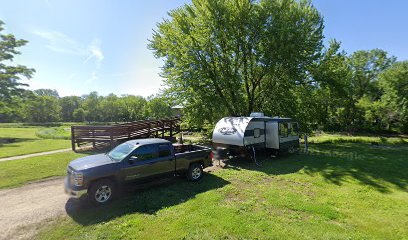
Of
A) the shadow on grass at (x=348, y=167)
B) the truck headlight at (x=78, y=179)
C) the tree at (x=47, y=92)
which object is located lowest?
the shadow on grass at (x=348, y=167)

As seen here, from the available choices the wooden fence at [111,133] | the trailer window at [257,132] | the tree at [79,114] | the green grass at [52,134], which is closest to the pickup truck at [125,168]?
the trailer window at [257,132]

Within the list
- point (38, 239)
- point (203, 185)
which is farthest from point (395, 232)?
point (38, 239)

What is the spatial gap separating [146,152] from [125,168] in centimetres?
103

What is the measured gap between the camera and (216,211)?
6398 mm

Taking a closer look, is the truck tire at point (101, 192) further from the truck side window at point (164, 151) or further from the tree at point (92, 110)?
the tree at point (92, 110)

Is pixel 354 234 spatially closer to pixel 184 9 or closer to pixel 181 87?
pixel 181 87

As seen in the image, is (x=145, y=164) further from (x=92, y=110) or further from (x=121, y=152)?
(x=92, y=110)

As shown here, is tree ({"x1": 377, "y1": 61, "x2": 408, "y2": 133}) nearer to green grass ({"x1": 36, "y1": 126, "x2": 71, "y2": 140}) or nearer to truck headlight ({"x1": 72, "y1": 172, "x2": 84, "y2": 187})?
truck headlight ({"x1": 72, "y1": 172, "x2": 84, "y2": 187})

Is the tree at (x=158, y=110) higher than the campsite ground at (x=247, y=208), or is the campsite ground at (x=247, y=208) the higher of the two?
the tree at (x=158, y=110)

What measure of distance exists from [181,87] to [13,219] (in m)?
15.7

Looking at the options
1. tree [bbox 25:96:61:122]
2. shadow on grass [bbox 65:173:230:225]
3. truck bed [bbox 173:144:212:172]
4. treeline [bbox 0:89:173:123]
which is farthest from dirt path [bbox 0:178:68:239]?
tree [bbox 25:96:61:122]

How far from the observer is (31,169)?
10.8 metres

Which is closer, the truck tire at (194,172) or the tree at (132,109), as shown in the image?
the truck tire at (194,172)

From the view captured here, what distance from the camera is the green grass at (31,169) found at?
934cm
